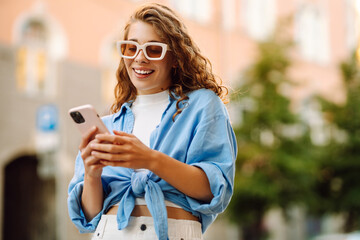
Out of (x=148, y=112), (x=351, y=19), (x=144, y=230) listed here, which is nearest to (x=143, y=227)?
(x=144, y=230)

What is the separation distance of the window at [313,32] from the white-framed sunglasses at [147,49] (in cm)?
1809

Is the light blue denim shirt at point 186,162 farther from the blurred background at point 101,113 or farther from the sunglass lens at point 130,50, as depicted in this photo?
the blurred background at point 101,113

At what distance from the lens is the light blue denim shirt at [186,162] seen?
1.70 m

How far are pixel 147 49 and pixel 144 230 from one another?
0.64 meters

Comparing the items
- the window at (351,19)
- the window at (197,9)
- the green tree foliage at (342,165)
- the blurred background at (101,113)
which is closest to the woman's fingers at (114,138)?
the blurred background at (101,113)

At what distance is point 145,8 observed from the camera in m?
1.94

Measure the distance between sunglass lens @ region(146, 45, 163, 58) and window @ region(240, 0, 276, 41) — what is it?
605 inches

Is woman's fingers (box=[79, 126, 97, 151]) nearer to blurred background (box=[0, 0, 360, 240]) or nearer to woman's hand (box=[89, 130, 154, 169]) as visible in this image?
woman's hand (box=[89, 130, 154, 169])

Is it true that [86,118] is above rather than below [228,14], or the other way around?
below

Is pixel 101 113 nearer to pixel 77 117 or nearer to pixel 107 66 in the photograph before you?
pixel 107 66

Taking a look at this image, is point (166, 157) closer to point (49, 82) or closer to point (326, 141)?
point (49, 82)

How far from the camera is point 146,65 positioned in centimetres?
188

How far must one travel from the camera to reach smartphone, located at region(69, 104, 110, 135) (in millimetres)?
1652

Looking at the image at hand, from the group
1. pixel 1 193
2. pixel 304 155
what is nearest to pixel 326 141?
pixel 304 155
